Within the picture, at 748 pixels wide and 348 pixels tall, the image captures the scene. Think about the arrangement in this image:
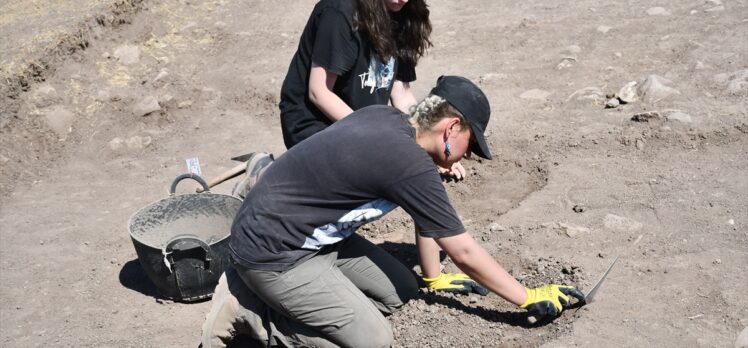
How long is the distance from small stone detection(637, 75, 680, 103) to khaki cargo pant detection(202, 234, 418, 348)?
2.51 meters

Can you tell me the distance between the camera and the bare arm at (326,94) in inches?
141

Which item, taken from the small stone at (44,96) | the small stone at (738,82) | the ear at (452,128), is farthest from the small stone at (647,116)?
the small stone at (44,96)

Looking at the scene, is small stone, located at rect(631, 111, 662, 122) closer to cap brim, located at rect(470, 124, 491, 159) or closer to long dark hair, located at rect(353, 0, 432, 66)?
long dark hair, located at rect(353, 0, 432, 66)

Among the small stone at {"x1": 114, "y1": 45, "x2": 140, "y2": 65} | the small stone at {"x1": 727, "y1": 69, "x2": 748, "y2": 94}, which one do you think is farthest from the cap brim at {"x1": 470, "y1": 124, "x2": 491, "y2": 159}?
the small stone at {"x1": 114, "y1": 45, "x2": 140, "y2": 65}

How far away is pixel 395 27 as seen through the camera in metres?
3.68

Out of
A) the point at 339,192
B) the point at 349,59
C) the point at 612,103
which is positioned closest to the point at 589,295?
the point at 339,192

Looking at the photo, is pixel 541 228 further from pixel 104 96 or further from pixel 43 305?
pixel 104 96

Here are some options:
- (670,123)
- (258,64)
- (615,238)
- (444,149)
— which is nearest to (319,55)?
(444,149)

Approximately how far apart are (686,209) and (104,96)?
14.6 ft

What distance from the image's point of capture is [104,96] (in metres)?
6.18

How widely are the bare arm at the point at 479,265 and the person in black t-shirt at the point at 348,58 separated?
1.00 meters

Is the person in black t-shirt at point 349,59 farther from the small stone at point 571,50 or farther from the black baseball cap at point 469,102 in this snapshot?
the small stone at point 571,50

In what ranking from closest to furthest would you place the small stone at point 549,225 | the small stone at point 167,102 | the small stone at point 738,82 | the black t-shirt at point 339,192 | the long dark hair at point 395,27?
the black t-shirt at point 339,192 → the long dark hair at point 395,27 → the small stone at point 549,225 → the small stone at point 738,82 → the small stone at point 167,102

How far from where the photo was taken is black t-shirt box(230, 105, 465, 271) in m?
2.78
